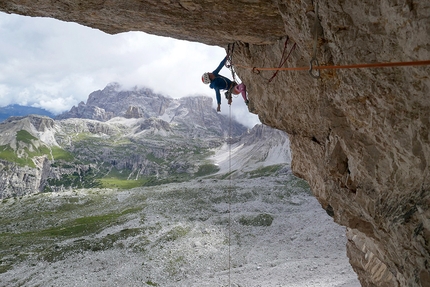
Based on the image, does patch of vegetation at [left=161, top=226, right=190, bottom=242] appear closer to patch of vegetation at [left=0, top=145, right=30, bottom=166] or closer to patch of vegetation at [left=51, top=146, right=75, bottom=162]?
patch of vegetation at [left=0, top=145, right=30, bottom=166]

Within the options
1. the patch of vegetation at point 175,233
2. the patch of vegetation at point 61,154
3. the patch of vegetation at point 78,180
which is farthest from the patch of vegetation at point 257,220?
the patch of vegetation at point 61,154

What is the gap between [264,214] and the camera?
122ft

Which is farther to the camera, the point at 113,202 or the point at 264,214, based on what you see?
the point at 113,202

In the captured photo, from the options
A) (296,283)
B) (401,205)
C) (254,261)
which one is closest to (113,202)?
(254,261)

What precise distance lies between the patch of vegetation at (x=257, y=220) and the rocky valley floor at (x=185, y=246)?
13 centimetres

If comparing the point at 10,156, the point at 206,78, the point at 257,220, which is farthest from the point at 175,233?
the point at 10,156

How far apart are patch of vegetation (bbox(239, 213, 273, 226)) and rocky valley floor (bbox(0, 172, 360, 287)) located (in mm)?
127

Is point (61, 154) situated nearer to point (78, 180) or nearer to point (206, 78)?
point (78, 180)

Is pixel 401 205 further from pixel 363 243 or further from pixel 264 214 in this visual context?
pixel 264 214

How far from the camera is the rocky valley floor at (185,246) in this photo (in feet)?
71.5

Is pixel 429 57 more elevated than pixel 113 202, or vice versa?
pixel 429 57

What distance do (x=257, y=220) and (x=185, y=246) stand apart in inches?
450

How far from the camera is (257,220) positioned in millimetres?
35406

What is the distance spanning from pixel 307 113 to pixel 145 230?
26.8 m
